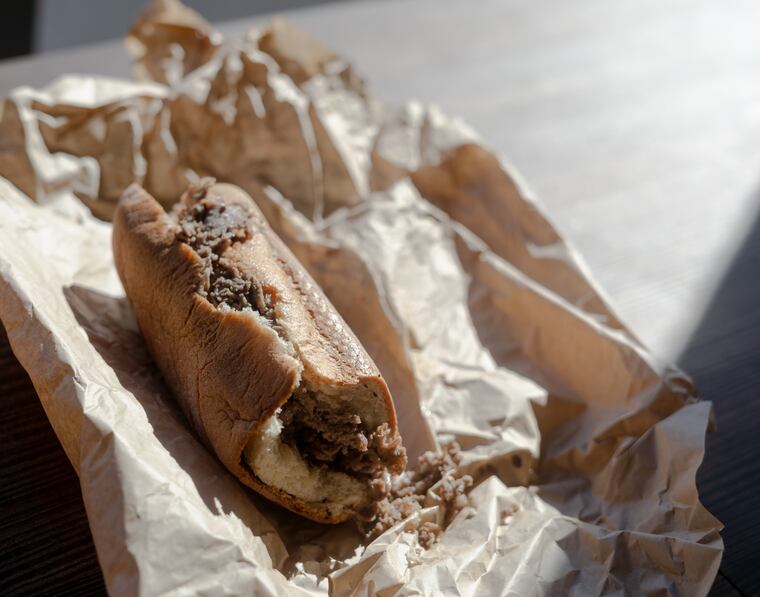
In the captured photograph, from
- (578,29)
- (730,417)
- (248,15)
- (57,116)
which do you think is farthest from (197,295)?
(248,15)

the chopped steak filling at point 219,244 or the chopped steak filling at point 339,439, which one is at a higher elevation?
the chopped steak filling at point 219,244

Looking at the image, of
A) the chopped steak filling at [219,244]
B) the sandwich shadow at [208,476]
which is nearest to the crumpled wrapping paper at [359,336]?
the sandwich shadow at [208,476]

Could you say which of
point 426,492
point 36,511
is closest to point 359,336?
point 426,492

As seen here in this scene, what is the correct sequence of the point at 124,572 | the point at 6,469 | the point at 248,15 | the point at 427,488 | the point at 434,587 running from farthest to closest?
the point at 248,15, the point at 427,488, the point at 6,469, the point at 434,587, the point at 124,572

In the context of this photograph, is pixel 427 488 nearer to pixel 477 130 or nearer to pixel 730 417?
pixel 730 417

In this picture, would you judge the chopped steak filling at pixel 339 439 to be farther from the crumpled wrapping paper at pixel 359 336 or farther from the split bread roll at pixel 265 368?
the crumpled wrapping paper at pixel 359 336

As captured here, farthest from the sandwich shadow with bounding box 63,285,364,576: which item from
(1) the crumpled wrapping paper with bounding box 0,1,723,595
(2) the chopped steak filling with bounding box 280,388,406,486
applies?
(2) the chopped steak filling with bounding box 280,388,406,486
